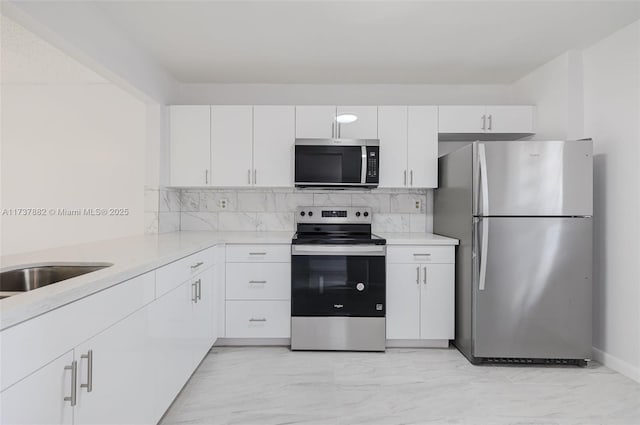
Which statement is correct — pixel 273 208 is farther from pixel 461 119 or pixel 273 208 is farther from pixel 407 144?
pixel 461 119

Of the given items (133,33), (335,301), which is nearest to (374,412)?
(335,301)

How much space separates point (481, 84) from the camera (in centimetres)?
366

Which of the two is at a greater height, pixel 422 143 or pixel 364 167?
pixel 422 143

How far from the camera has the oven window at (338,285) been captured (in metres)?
3.01

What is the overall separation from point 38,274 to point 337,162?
218 cm

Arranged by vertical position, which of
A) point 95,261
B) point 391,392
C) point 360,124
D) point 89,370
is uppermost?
point 360,124

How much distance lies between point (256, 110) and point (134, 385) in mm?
2407

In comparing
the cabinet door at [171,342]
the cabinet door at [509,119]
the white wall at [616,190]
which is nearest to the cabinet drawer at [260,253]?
the cabinet door at [171,342]

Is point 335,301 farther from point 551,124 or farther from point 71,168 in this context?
point 71,168

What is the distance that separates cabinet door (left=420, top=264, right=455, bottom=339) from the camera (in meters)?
3.07

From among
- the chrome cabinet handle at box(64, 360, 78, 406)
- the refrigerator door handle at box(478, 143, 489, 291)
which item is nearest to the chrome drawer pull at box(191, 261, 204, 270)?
the chrome cabinet handle at box(64, 360, 78, 406)

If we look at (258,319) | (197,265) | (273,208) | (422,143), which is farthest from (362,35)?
(258,319)

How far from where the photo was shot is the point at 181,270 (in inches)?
84.7

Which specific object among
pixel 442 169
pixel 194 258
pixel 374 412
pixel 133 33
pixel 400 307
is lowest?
pixel 374 412
